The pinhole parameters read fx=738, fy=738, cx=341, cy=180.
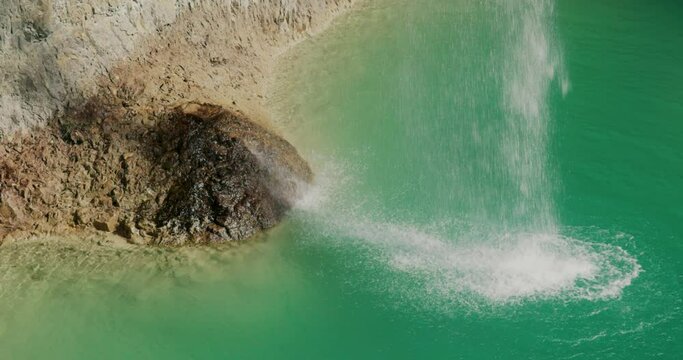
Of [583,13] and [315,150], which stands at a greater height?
[583,13]

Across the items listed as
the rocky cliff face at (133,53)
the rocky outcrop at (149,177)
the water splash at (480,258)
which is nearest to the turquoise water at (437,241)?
the water splash at (480,258)

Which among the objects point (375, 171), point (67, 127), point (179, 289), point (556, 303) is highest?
point (67, 127)

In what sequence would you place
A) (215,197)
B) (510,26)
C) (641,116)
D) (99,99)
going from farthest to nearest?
1. (510,26)
2. (641,116)
3. (99,99)
4. (215,197)

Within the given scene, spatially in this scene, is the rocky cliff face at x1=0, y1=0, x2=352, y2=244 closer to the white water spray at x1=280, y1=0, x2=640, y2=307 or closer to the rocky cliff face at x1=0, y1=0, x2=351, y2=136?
the rocky cliff face at x1=0, y1=0, x2=351, y2=136

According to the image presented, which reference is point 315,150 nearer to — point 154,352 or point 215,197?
point 215,197

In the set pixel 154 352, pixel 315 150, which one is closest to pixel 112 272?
pixel 154 352

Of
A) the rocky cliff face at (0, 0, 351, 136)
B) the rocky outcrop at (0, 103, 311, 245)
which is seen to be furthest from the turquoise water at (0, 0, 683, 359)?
the rocky cliff face at (0, 0, 351, 136)
